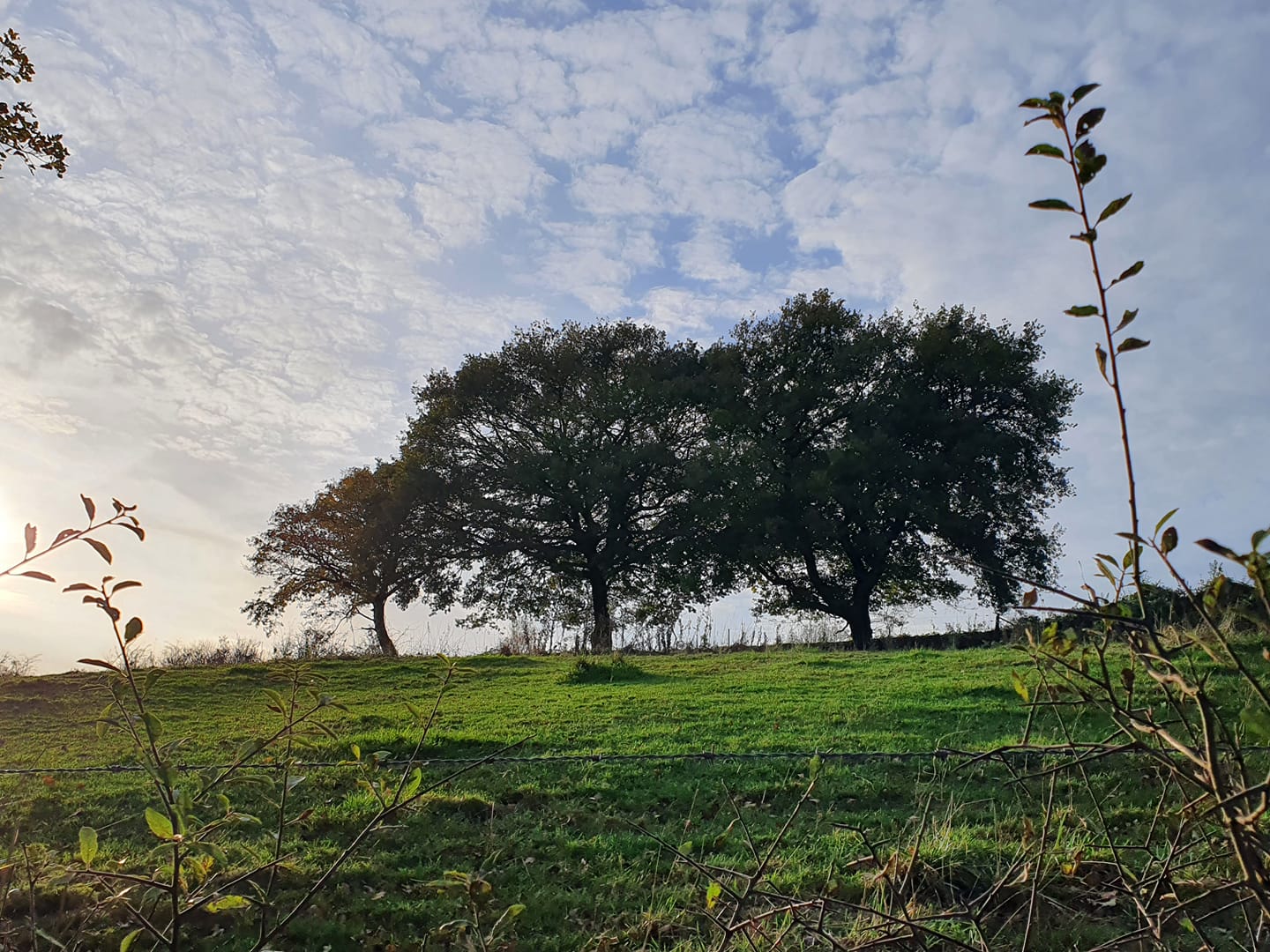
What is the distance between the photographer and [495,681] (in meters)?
13.8

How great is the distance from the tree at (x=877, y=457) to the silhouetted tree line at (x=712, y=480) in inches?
2.6

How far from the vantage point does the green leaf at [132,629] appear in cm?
185

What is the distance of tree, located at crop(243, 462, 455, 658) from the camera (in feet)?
81.3

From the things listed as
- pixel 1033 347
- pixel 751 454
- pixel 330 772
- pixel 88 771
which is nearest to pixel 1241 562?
pixel 330 772

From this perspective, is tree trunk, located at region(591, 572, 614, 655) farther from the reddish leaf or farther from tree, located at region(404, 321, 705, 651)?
the reddish leaf

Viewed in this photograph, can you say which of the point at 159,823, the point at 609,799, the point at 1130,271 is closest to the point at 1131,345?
the point at 1130,271

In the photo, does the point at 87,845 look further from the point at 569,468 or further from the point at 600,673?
the point at 569,468

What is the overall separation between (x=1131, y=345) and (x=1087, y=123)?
39 centimetres

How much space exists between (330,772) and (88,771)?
2588 millimetres

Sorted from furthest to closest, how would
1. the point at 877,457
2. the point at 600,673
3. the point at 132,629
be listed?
the point at 877,457, the point at 600,673, the point at 132,629

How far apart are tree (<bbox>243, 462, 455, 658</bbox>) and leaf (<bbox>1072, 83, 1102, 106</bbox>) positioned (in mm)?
24327

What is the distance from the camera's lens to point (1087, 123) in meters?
1.43

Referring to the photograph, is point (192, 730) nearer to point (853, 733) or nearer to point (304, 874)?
point (304, 874)

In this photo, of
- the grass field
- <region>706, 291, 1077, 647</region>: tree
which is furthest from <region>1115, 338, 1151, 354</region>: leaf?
<region>706, 291, 1077, 647</region>: tree
